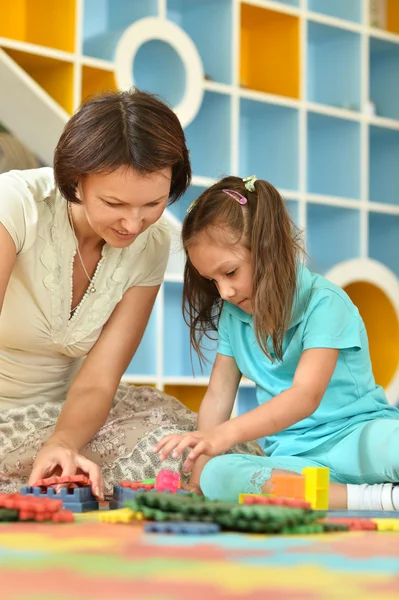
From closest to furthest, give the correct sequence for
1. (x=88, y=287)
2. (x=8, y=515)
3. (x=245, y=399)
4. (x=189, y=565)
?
1. (x=189, y=565)
2. (x=8, y=515)
3. (x=88, y=287)
4. (x=245, y=399)

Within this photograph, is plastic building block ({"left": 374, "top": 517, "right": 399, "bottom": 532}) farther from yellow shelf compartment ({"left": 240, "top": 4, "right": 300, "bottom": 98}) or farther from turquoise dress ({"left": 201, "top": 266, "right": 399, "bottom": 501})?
yellow shelf compartment ({"left": 240, "top": 4, "right": 300, "bottom": 98})

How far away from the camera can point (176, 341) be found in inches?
112

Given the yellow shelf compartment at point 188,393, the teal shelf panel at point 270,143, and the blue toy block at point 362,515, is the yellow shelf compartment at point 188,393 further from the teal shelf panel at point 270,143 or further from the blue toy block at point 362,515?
the blue toy block at point 362,515

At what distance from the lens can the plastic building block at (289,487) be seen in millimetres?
1286

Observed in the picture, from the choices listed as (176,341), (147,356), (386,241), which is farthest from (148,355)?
(386,241)

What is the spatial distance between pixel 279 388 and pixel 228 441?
1.13 ft

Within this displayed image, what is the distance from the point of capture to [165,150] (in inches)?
58.9

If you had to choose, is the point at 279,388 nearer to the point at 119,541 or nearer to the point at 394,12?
the point at 119,541

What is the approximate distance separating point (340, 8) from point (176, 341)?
1457mm

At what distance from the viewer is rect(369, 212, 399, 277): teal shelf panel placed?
136 inches

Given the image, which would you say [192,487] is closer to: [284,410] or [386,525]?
[284,410]

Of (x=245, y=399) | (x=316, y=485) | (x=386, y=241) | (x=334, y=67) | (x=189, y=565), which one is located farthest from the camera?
(x=386, y=241)

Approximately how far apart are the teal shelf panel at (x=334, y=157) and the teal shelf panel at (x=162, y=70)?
2.08ft

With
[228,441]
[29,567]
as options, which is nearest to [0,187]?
[228,441]
